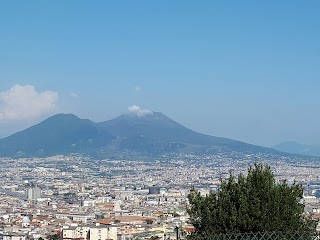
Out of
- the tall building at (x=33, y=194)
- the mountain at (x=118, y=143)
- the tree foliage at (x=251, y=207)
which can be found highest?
the mountain at (x=118, y=143)

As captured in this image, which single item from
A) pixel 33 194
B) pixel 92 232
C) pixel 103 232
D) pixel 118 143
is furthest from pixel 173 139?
pixel 92 232

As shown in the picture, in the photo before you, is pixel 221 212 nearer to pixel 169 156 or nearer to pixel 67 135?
pixel 169 156

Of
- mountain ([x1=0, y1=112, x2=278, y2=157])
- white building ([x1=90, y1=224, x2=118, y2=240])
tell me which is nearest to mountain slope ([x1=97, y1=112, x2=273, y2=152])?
mountain ([x1=0, y1=112, x2=278, y2=157])

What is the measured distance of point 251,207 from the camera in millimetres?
9703

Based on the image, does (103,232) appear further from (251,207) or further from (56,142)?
(56,142)

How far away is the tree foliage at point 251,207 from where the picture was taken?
31.7ft

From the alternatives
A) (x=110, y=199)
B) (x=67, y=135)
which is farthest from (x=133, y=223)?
(x=67, y=135)

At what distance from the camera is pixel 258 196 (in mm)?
9914

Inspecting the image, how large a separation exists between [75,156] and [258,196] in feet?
486

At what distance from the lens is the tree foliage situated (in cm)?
966

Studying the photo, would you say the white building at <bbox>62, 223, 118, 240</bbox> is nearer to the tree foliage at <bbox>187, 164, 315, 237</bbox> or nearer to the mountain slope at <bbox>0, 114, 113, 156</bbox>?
the tree foliage at <bbox>187, 164, 315, 237</bbox>

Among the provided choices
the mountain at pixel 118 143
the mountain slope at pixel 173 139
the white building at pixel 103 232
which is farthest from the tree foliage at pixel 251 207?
the mountain slope at pixel 173 139

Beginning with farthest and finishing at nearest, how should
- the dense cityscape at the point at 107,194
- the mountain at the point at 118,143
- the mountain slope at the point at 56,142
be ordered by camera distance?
the mountain slope at the point at 56,142 < the mountain at the point at 118,143 < the dense cityscape at the point at 107,194

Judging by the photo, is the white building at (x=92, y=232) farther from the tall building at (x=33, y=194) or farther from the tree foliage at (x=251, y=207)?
the tall building at (x=33, y=194)
